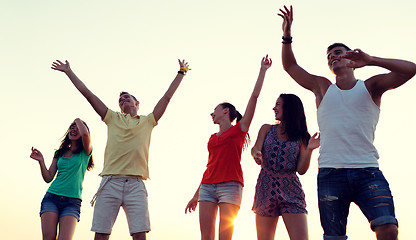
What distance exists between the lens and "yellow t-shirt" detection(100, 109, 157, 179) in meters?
6.95

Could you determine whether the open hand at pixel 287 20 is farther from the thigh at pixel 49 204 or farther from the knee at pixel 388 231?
the thigh at pixel 49 204

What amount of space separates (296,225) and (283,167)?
82cm

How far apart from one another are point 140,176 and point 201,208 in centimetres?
106

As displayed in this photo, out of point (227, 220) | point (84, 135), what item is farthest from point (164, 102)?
point (227, 220)

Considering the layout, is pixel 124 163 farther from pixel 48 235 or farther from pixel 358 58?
pixel 358 58

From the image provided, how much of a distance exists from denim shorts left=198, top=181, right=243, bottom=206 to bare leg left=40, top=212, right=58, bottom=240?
263cm

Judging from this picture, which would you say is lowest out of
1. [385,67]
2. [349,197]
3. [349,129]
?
[349,197]

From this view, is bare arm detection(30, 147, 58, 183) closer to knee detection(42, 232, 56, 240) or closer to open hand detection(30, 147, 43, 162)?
open hand detection(30, 147, 43, 162)

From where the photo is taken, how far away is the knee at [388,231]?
4.27 m

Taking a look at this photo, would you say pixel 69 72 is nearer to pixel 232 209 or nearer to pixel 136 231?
pixel 136 231

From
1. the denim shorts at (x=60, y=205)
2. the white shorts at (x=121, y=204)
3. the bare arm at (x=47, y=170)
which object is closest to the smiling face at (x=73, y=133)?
the bare arm at (x=47, y=170)

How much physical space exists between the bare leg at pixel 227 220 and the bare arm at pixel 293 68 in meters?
2.46

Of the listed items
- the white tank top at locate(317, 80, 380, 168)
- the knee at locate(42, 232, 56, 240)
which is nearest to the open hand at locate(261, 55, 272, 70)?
the white tank top at locate(317, 80, 380, 168)

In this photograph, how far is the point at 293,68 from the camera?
539 centimetres
